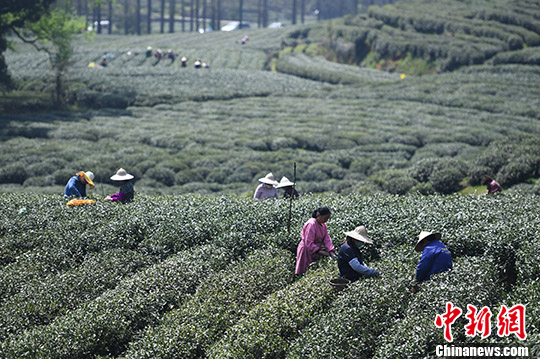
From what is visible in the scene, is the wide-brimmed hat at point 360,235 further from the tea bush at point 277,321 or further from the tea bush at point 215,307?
the tea bush at point 215,307

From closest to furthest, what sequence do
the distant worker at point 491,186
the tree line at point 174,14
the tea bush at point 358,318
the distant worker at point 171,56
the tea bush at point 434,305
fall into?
the tea bush at point 434,305 → the tea bush at point 358,318 → the distant worker at point 491,186 → the distant worker at point 171,56 → the tree line at point 174,14

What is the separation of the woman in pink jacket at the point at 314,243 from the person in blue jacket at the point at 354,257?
1158mm

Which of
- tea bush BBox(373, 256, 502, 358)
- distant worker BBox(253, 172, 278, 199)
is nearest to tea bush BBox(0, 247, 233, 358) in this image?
distant worker BBox(253, 172, 278, 199)

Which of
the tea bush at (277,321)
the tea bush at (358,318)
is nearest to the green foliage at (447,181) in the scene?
the tea bush at (358,318)

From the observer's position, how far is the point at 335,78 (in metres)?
78.8

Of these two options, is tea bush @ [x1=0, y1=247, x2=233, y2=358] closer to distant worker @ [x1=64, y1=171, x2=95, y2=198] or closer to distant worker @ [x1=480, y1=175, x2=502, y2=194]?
distant worker @ [x1=64, y1=171, x2=95, y2=198]

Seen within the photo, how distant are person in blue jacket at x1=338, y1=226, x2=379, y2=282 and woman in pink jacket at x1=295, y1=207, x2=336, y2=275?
1158 mm

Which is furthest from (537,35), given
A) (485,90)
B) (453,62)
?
(485,90)

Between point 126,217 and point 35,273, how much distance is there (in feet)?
11.7

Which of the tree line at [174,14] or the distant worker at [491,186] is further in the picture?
the tree line at [174,14]

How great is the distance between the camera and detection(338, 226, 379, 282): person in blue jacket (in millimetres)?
12523

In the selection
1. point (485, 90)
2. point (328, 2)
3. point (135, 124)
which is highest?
point (328, 2)

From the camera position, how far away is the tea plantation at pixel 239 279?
37.1ft

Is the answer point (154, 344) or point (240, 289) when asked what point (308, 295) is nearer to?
point (240, 289)
